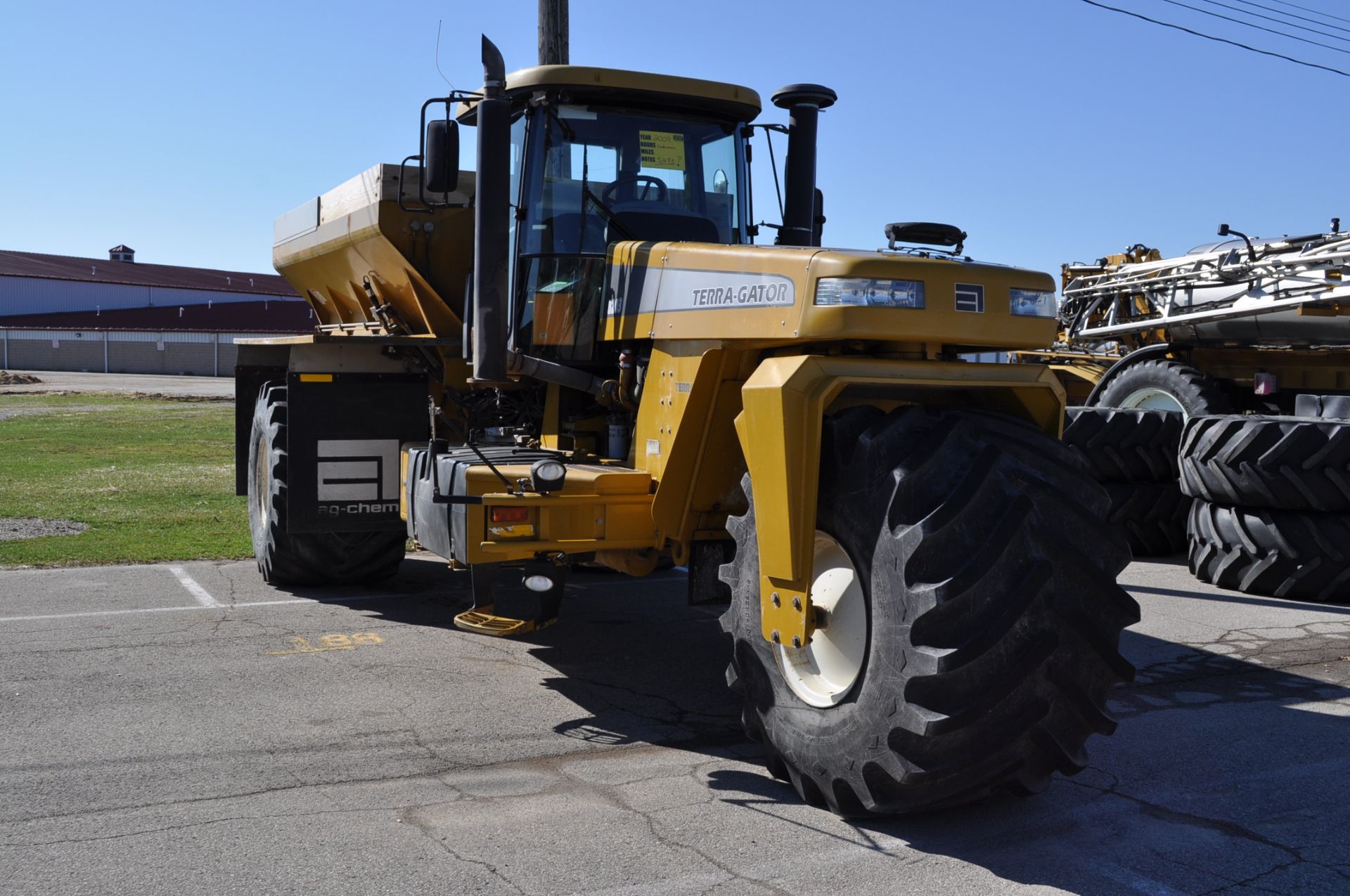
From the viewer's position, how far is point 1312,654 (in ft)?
24.4

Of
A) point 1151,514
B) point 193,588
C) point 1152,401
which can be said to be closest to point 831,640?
point 193,588

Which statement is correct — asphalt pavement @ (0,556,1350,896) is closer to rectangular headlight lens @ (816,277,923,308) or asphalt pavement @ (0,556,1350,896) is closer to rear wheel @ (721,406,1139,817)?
rear wheel @ (721,406,1139,817)

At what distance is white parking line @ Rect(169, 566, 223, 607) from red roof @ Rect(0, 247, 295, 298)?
68488mm

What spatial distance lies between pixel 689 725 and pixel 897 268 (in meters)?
2.33

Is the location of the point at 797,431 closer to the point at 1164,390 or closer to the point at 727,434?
the point at 727,434

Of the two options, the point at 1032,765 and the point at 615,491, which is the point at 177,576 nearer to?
the point at 615,491

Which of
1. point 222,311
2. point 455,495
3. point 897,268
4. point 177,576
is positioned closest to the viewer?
point 897,268

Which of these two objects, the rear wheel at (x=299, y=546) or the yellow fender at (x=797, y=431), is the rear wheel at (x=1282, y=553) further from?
the rear wheel at (x=299, y=546)

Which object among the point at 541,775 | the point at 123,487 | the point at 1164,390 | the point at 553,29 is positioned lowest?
the point at 541,775

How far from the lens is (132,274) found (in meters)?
77.3

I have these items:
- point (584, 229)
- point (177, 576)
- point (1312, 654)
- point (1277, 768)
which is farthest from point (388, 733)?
point (1312, 654)

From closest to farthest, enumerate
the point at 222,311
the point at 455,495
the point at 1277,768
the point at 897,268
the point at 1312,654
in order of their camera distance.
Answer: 1. the point at 897,268
2. the point at 1277,768
3. the point at 455,495
4. the point at 1312,654
5. the point at 222,311

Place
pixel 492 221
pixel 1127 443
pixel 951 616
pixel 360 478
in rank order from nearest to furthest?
pixel 951 616 → pixel 492 221 → pixel 360 478 → pixel 1127 443

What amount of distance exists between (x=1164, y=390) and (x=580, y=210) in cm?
838
